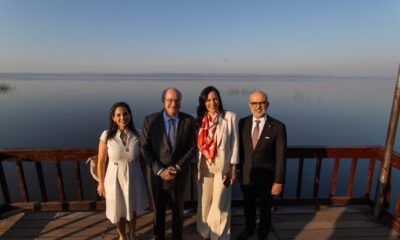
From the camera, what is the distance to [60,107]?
2161cm

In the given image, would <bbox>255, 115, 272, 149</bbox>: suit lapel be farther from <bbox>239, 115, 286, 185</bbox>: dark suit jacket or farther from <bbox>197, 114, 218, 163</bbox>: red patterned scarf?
<bbox>197, 114, 218, 163</bbox>: red patterned scarf

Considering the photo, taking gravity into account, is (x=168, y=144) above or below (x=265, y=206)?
above

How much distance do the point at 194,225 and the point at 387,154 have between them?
2.64 metres

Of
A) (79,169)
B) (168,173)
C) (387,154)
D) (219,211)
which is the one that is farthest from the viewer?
(79,169)

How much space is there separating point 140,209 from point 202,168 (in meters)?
0.80

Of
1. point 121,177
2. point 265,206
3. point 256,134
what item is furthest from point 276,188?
point 121,177

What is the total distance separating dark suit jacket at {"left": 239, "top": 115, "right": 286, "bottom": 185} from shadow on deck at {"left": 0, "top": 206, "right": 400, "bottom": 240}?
34.6 inches

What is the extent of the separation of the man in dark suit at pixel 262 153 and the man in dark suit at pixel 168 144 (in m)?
0.61

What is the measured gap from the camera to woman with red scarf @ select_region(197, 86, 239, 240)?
2.46 metres

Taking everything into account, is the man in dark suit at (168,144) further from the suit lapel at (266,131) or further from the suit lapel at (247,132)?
the suit lapel at (266,131)

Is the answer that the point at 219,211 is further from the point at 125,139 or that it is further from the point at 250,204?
the point at 125,139

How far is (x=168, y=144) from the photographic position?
247 centimetres

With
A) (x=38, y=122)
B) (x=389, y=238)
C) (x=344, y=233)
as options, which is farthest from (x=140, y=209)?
(x=38, y=122)

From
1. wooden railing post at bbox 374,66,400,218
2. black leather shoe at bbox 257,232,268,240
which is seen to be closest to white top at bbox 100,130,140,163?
black leather shoe at bbox 257,232,268,240
